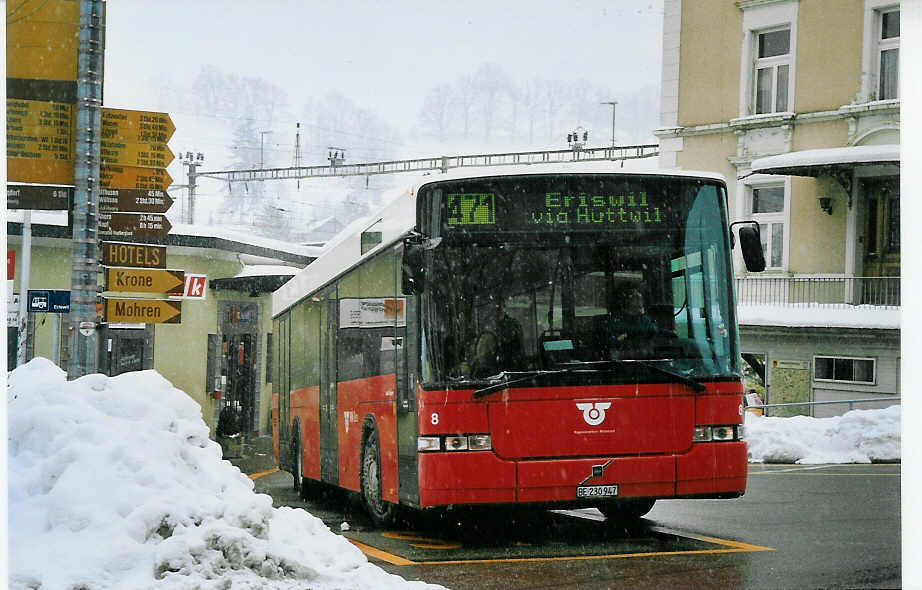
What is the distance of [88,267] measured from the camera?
6379mm

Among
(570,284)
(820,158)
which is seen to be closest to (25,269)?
(570,284)

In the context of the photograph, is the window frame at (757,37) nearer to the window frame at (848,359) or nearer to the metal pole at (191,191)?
the window frame at (848,359)

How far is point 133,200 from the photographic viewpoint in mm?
6480

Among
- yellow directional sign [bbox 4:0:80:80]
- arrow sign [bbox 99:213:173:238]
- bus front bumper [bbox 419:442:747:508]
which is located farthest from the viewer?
arrow sign [bbox 99:213:173:238]

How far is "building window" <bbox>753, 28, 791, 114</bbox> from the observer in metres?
6.44

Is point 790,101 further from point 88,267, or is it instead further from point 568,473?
point 88,267

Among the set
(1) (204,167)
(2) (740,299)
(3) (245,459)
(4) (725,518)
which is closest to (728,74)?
(2) (740,299)

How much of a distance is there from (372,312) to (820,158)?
2.79 m

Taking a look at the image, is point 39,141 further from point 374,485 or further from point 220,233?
point 374,485

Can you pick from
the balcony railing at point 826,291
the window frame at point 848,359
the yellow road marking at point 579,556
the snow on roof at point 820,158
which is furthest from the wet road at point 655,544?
the snow on roof at point 820,158

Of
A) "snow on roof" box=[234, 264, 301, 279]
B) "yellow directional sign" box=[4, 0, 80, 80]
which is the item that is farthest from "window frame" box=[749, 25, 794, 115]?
"yellow directional sign" box=[4, 0, 80, 80]

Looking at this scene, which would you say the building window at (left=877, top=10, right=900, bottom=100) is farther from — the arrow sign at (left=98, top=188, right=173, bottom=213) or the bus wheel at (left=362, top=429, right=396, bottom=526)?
the arrow sign at (left=98, top=188, right=173, bottom=213)

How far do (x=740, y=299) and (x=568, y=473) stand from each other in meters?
1.22

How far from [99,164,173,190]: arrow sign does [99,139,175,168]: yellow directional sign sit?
0.03 meters
